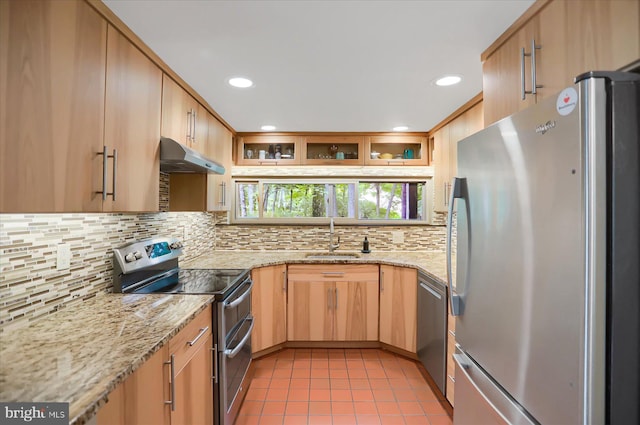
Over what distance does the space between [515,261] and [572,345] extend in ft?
0.92

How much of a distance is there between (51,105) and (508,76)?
184cm

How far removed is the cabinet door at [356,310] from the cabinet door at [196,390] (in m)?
1.44

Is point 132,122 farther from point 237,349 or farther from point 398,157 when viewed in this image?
point 398,157

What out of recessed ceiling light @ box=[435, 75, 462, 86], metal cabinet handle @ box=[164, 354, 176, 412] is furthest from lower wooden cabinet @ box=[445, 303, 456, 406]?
metal cabinet handle @ box=[164, 354, 176, 412]

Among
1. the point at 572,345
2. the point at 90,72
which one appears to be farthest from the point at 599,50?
the point at 90,72

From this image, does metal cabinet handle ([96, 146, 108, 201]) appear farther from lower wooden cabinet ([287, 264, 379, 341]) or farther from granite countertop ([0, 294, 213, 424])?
lower wooden cabinet ([287, 264, 379, 341])

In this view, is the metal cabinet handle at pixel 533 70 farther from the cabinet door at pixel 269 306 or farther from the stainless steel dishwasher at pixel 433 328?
the cabinet door at pixel 269 306

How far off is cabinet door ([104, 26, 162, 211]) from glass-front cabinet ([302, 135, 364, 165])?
173 centimetres

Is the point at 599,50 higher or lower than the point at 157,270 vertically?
higher

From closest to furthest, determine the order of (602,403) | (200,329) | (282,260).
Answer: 1. (602,403)
2. (200,329)
3. (282,260)

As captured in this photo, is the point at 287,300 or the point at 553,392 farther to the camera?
the point at 287,300

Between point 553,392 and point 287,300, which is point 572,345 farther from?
point 287,300

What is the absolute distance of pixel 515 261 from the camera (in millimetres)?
1000

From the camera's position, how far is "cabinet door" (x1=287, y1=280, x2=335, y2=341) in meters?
2.83
